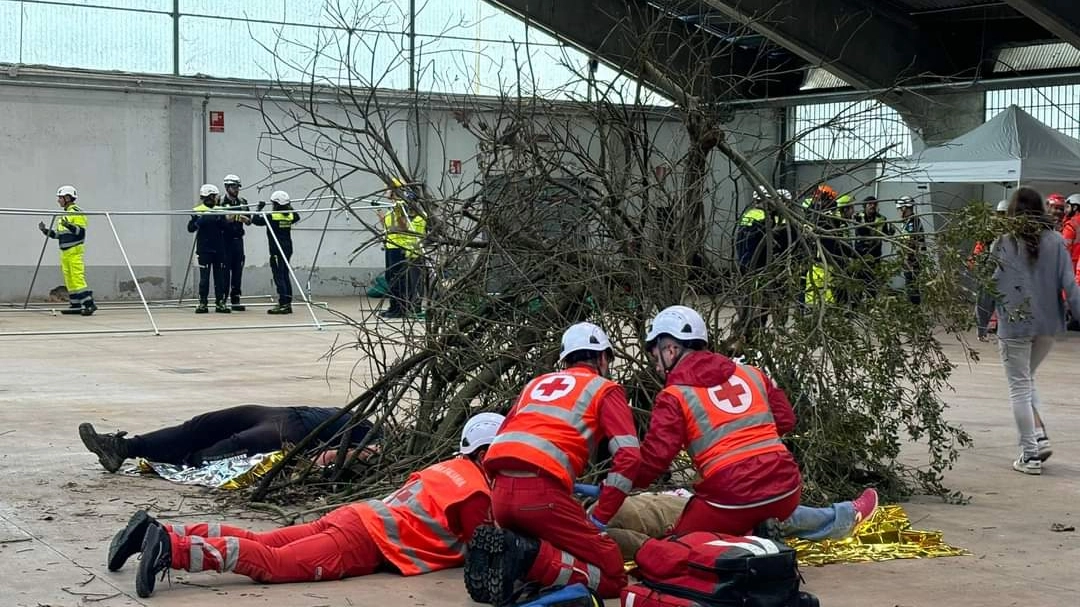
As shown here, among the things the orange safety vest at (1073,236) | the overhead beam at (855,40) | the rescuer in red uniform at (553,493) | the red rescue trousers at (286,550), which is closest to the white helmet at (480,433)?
the rescuer in red uniform at (553,493)

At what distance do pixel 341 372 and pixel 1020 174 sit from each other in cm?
1023

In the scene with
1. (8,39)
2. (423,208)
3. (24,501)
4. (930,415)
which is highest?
(8,39)

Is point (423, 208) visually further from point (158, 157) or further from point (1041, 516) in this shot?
point (158, 157)

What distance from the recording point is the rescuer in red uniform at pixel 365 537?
5.71 meters

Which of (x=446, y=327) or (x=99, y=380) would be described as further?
(x=99, y=380)

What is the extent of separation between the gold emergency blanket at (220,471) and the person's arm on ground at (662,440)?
2945mm

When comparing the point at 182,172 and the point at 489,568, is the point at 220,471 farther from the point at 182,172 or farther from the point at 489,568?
the point at 182,172

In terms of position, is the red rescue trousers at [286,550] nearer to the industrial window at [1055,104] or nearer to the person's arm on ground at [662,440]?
the person's arm on ground at [662,440]

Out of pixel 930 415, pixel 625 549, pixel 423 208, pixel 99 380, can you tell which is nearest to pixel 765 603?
pixel 625 549

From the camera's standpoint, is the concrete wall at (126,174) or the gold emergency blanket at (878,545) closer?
the gold emergency blanket at (878,545)

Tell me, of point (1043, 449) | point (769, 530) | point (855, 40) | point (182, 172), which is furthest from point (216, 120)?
point (769, 530)

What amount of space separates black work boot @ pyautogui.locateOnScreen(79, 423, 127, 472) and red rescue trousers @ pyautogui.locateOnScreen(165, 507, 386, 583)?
8.96ft

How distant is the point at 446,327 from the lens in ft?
26.1

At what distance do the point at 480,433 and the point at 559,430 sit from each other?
579 mm
